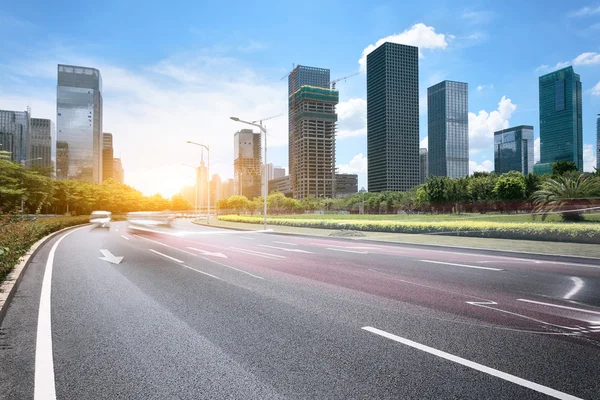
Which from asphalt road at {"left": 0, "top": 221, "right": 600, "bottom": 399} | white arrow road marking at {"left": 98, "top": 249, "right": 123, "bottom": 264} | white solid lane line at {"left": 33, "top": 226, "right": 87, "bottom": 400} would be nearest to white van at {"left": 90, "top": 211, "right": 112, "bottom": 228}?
white arrow road marking at {"left": 98, "top": 249, "right": 123, "bottom": 264}

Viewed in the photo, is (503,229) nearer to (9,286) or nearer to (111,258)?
(111,258)

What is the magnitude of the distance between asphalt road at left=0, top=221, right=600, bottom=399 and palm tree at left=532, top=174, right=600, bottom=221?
49.0ft

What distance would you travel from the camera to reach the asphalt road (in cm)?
358

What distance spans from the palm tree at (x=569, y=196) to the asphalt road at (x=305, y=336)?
49.0ft

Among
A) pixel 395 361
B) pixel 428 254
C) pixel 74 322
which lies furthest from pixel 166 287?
pixel 428 254

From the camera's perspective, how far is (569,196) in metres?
22.5

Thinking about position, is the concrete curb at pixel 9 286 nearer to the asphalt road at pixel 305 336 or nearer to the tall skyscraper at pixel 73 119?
the asphalt road at pixel 305 336

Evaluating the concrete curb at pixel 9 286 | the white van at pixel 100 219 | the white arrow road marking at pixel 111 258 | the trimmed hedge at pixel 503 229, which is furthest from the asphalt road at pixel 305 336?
the white van at pixel 100 219

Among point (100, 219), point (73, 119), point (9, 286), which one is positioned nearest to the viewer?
point (9, 286)

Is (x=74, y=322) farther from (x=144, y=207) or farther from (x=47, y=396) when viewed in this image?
(x=144, y=207)

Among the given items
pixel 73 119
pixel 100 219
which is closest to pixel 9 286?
pixel 100 219

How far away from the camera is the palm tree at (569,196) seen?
22.0 m

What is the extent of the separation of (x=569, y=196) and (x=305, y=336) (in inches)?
937

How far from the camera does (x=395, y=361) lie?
13.4 feet
